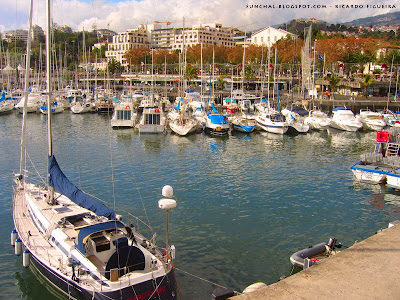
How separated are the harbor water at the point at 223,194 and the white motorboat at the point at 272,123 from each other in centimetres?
181

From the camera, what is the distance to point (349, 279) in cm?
1148

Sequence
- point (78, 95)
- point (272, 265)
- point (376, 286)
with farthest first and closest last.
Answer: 1. point (78, 95)
2. point (272, 265)
3. point (376, 286)

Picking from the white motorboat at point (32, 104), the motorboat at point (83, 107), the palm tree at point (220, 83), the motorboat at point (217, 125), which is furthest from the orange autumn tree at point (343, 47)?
the white motorboat at point (32, 104)

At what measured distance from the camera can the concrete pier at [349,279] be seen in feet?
34.8

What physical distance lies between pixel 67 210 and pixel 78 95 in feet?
218

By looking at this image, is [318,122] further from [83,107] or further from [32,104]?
[32,104]

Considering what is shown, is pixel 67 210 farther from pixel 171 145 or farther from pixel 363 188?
pixel 171 145

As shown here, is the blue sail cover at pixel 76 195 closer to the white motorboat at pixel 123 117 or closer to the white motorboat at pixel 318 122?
the white motorboat at pixel 123 117

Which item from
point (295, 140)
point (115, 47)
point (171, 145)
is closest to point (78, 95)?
point (171, 145)

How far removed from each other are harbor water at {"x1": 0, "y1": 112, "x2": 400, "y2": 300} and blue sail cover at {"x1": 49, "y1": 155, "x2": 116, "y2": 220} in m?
2.04

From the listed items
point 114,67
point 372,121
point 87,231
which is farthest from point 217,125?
point 114,67

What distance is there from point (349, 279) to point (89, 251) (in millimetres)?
8050

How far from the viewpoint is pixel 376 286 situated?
11.1 metres

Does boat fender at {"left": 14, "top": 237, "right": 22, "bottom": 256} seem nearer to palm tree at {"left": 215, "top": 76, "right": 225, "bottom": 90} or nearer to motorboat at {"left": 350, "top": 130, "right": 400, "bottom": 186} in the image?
motorboat at {"left": 350, "top": 130, "right": 400, "bottom": 186}
